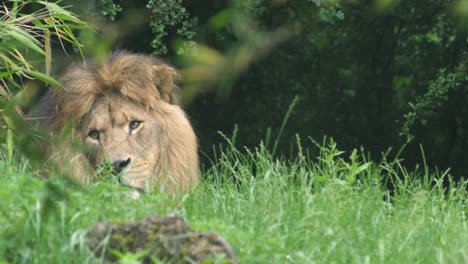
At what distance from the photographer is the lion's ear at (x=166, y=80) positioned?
6.64 metres

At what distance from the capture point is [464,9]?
1.98 m

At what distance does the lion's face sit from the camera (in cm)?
611

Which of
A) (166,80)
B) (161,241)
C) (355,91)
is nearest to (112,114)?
(166,80)

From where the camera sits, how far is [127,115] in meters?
6.41

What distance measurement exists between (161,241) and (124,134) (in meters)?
2.84

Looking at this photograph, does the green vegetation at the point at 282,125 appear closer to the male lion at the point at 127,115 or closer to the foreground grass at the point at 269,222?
the foreground grass at the point at 269,222

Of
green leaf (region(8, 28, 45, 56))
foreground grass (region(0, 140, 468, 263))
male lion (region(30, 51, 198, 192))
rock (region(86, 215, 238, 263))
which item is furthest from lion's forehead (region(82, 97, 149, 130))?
rock (region(86, 215, 238, 263))

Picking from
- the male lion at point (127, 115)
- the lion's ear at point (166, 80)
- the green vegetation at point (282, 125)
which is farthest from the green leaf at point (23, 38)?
the lion's ear at point (166, 80)

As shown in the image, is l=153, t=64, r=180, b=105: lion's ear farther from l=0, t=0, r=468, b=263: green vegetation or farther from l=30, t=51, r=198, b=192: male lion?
l=0, t=0, r=468, b=263: green vegetation

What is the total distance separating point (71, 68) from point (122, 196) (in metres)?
2.22

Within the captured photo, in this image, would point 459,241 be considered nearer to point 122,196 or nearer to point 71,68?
point 122,196

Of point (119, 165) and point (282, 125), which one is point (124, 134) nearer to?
point (119, 165)

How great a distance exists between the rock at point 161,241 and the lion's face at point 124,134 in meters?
2.37

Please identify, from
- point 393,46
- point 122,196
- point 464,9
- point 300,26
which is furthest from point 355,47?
point 464,9
